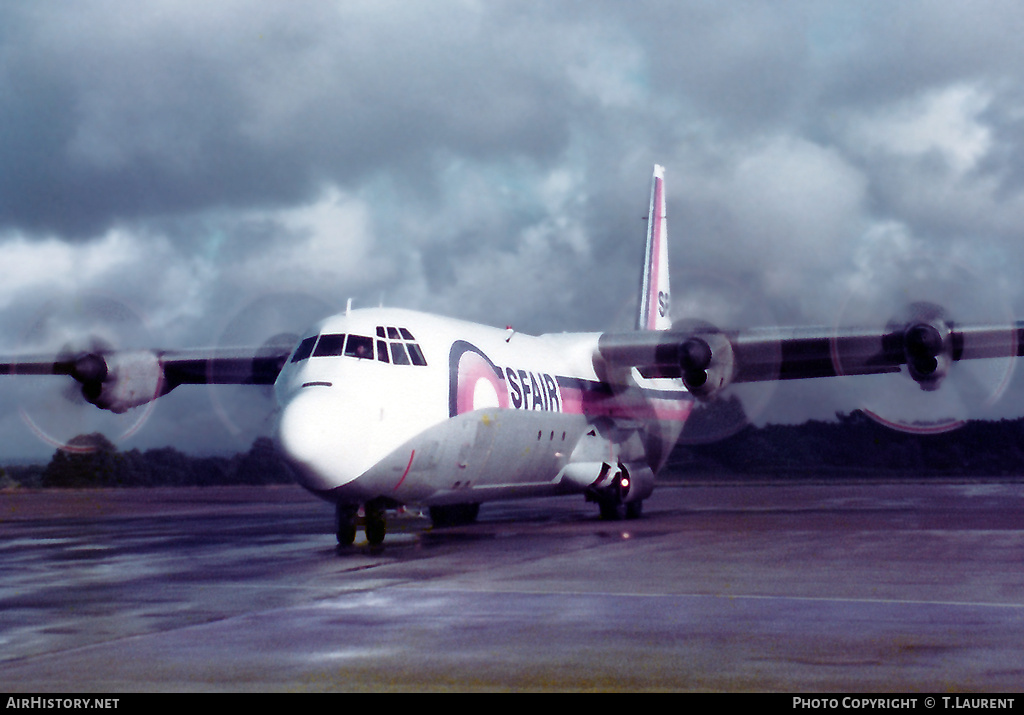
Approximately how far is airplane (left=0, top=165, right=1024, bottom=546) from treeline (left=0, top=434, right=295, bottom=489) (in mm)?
29792

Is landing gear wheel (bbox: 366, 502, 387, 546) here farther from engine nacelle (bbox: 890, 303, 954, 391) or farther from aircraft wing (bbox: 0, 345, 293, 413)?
engine nacelle (bbox: 890, 303, 954, 391)

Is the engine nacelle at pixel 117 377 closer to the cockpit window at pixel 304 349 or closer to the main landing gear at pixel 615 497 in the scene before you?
the cockpit window at pixel 304 349

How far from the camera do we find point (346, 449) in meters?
13.8

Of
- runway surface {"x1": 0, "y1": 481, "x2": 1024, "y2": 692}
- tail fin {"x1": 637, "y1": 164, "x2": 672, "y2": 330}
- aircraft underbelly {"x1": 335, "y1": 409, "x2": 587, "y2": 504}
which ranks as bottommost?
runway surface {"x1": 0, "y1": 481, "x2": 1024, "y2": 692}

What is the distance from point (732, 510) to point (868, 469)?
3225 centimetres

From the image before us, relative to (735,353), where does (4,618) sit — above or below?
below

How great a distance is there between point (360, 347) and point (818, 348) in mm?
11011

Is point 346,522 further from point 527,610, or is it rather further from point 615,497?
point 615,497

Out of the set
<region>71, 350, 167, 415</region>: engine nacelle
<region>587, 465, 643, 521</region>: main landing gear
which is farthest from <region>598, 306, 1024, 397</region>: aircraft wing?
<region>71, 350, 167, 415</region>: engine nacelle

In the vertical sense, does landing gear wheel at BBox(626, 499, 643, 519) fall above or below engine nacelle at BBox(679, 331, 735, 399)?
below

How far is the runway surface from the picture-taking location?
637cm
